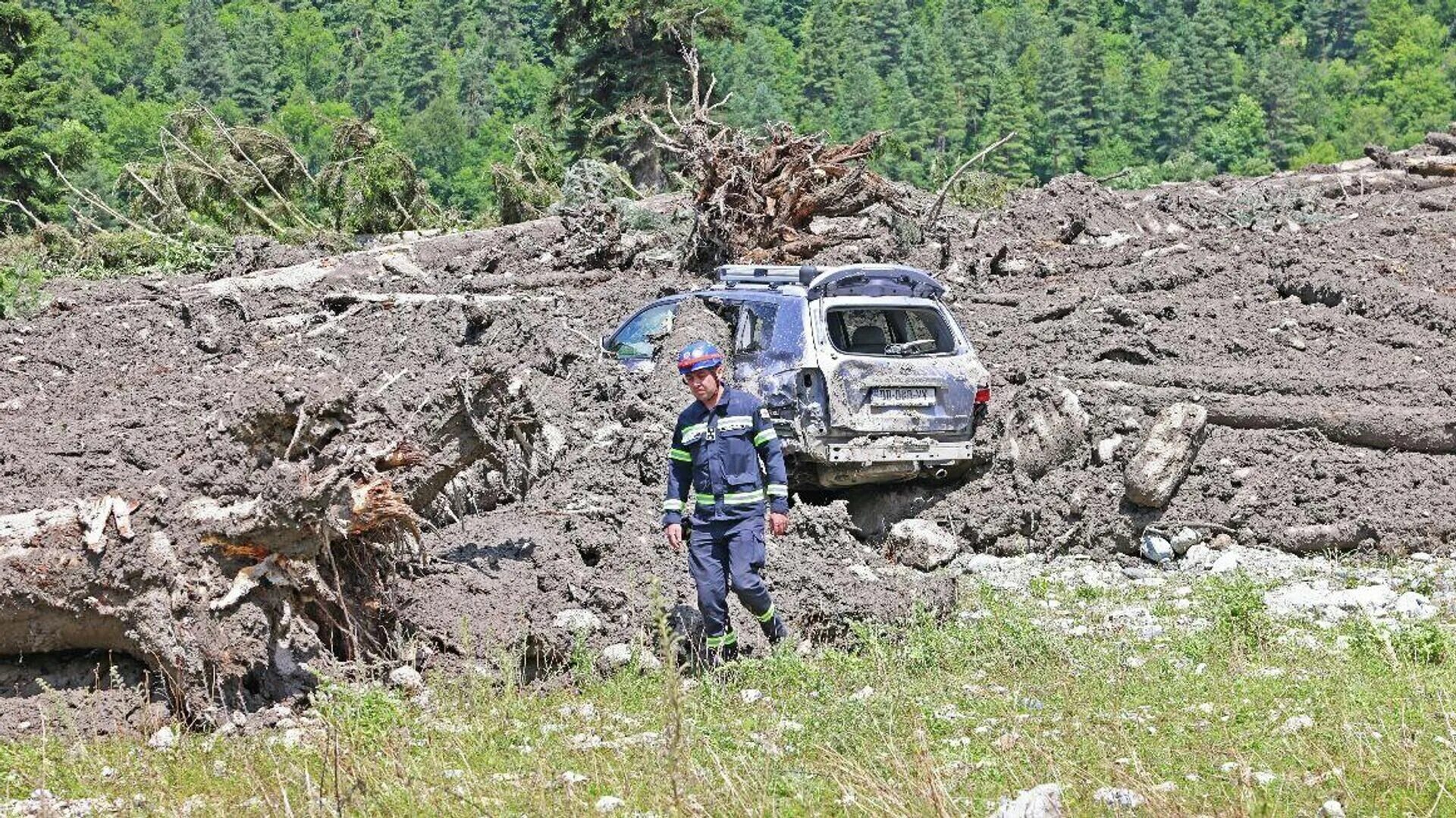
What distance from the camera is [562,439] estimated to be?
487 inches

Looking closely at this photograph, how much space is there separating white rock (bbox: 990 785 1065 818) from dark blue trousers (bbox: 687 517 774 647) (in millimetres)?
3418

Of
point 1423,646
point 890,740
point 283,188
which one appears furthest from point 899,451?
point 283,188

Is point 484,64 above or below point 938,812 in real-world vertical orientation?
below

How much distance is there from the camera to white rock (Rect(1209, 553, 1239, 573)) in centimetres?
1135

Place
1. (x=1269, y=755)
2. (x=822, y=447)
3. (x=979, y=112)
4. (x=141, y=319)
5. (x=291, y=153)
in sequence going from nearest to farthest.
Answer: (x=1269, y=755) < (x=822, y=447) < (x=141, y=319) < (x=291, y=153) < (x=979, y=112)

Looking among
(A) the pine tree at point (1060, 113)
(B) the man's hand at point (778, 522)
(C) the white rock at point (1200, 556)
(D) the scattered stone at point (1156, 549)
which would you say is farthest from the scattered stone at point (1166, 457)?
(A) the pine tree at point (1060, 113)

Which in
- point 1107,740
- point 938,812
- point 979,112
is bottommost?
point 979,112

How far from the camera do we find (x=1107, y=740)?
21.5 feet

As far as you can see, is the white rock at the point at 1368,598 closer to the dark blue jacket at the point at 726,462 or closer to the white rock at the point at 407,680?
the dark blue jacket at the point at 726,462

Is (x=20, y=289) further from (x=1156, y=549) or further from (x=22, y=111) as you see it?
(x=22, y=111)

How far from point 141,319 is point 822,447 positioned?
981 cm

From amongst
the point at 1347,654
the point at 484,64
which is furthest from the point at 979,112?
the point at 1347,654

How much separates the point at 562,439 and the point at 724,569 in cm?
371

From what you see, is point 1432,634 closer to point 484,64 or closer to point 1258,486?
point 1258,486
